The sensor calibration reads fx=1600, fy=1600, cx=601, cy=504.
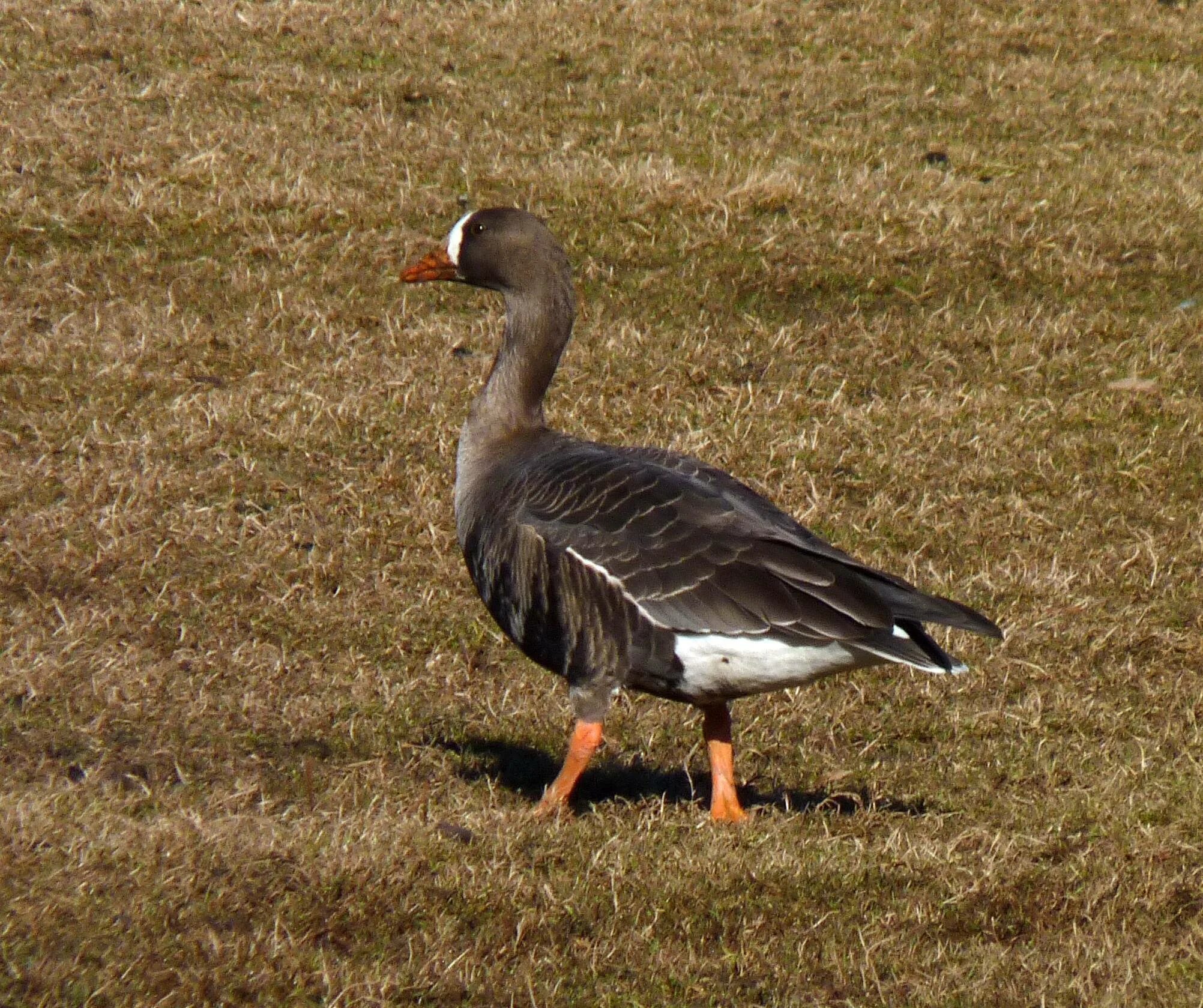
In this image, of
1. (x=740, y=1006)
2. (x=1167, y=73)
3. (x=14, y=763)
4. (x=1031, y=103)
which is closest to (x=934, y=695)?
(x=740, y=1006)

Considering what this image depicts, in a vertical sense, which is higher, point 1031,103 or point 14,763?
point 1031,103

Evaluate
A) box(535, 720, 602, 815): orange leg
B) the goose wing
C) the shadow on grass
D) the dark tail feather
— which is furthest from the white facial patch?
the dark tail feather

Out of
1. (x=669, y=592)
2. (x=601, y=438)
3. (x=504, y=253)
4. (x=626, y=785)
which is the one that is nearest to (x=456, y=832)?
(x=669, y=592)

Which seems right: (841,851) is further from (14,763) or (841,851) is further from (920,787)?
(14,763)

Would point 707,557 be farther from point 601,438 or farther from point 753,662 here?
point 601,438

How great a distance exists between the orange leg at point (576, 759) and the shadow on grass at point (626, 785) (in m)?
0.14

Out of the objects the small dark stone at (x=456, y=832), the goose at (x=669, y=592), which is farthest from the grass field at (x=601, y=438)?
the goose at (x=669, y=592)

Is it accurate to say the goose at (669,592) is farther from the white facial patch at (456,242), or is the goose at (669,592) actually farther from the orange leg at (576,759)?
the white facial patch at (456,242)

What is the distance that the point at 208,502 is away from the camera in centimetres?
880

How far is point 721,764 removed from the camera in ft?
20.5

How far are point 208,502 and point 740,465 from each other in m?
3.02

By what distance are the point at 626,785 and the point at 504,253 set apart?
7.99ft

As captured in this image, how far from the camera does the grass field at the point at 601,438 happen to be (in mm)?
5035

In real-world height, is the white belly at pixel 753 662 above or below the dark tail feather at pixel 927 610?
below
